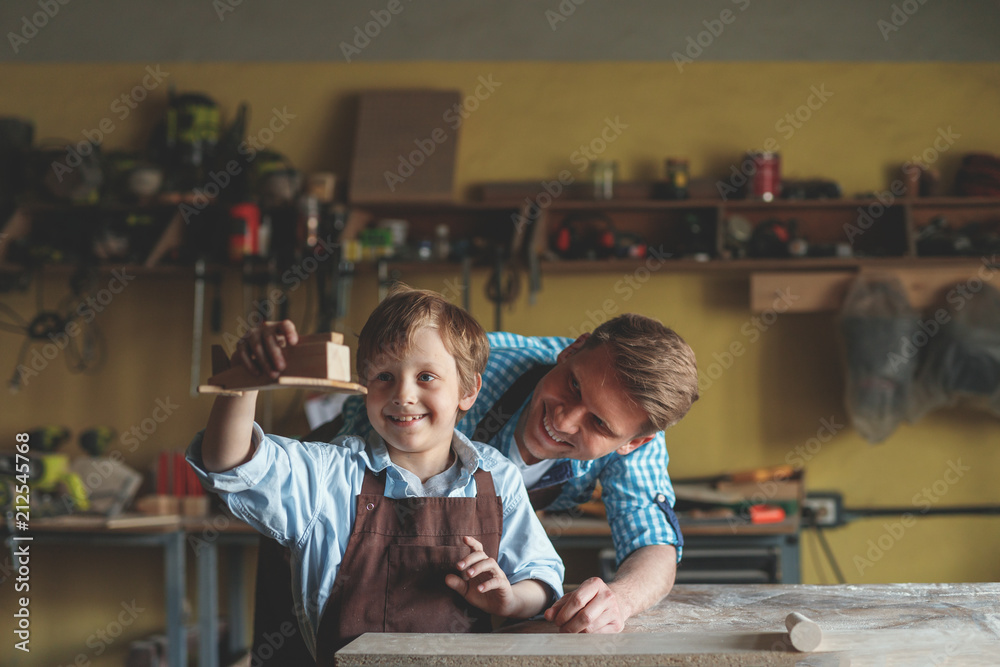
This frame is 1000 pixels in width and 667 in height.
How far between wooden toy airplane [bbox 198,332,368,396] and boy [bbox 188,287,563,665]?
105 millimetres

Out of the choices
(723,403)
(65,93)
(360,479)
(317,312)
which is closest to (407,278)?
(317,312)

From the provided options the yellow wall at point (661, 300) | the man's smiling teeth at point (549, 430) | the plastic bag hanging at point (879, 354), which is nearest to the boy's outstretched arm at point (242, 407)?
the man's smiling teeth at point (549, 430)

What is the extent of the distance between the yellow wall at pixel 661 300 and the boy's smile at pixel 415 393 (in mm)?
2529

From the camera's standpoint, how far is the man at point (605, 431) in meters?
1.16

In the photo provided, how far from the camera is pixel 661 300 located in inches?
142

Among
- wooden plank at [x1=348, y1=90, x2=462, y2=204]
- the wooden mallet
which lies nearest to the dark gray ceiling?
wooden plank at [x1=348, y1=90, x2=462, y2=204]

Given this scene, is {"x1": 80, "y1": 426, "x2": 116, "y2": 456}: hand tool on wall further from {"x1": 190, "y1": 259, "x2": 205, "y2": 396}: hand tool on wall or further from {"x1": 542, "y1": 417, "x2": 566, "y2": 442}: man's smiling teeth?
{"x1": 542, "y1": 417, "x2": 566, "y2": 442}: man's smiling teeth

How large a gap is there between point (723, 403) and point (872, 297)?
75 centimetres

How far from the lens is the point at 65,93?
3.83 m

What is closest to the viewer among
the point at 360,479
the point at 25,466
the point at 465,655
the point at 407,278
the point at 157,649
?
the point at 465,655

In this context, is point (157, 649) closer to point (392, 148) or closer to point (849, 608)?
point (392, 148)

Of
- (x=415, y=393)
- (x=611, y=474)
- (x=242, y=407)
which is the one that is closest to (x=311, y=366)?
(x=242, y=407)

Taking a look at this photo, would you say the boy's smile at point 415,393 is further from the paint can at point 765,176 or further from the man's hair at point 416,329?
the paint can at point 765,176

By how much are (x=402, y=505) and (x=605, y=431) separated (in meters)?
0.33
